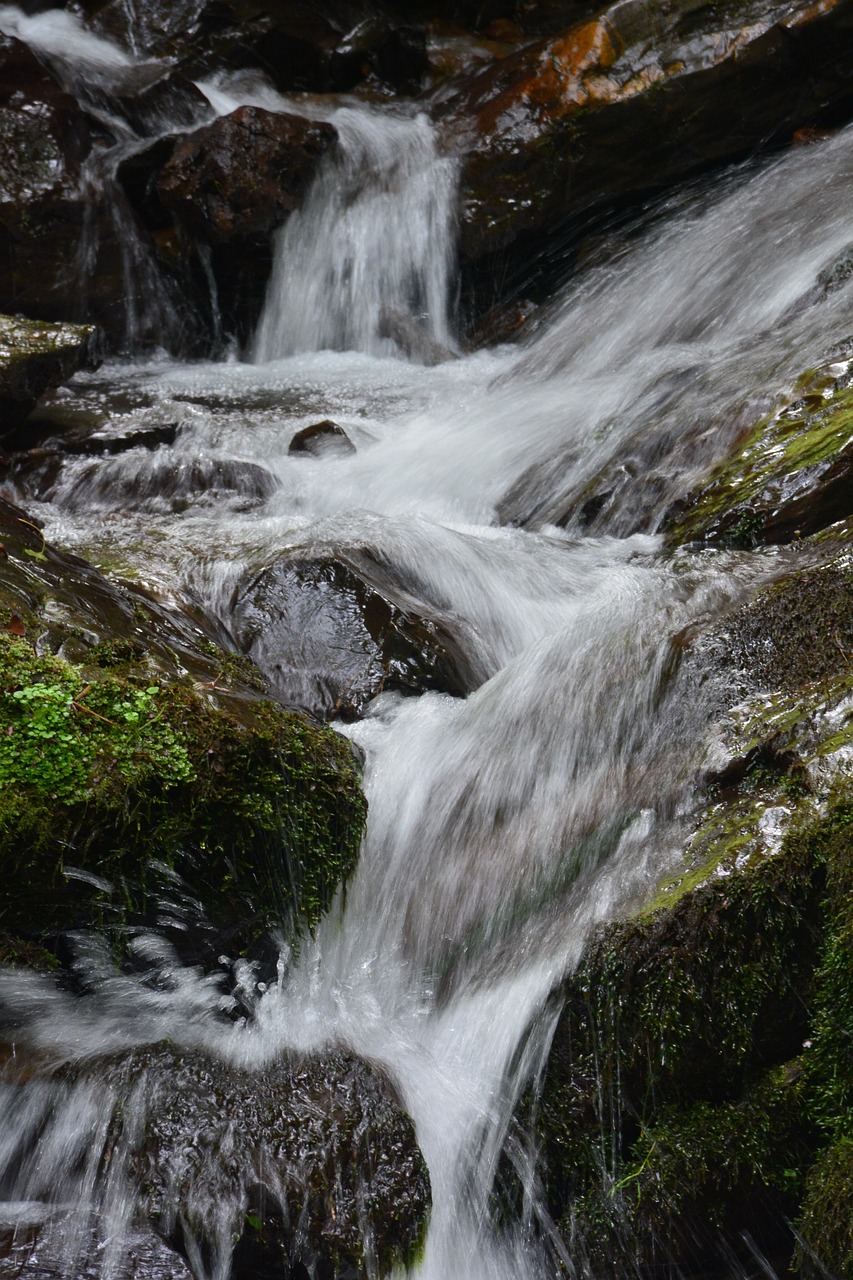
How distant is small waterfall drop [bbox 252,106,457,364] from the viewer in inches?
387

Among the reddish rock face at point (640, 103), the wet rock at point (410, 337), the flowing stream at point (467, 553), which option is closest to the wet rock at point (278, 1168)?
the flowing stream at point (467, 553)

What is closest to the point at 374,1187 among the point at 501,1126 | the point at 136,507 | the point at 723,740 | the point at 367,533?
the point at 501,1126

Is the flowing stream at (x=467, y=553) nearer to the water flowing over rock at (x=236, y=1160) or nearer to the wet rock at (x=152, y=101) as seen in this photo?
the water flowing over rock at (x=236, y=1160)

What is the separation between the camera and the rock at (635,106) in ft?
30.1

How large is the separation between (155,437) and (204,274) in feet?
10.3

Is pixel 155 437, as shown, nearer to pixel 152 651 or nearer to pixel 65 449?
pixel 65 449

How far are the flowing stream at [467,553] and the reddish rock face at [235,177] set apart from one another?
0.37m

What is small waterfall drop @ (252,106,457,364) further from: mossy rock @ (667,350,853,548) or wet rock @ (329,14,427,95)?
mossy rock @ (667,350,853,548)

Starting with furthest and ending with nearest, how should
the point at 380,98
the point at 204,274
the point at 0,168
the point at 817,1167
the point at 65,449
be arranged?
the point at 380,98 < the point at 204,274 < the point at 0,168 < the point at 65,449 < the point at 817,1167

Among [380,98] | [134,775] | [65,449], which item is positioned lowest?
[65,449]

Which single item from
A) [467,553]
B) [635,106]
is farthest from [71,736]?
[635,106]

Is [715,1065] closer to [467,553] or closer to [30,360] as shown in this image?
[467,553]

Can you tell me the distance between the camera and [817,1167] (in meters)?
2.68

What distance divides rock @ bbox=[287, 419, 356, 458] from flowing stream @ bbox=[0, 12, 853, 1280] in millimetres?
141
